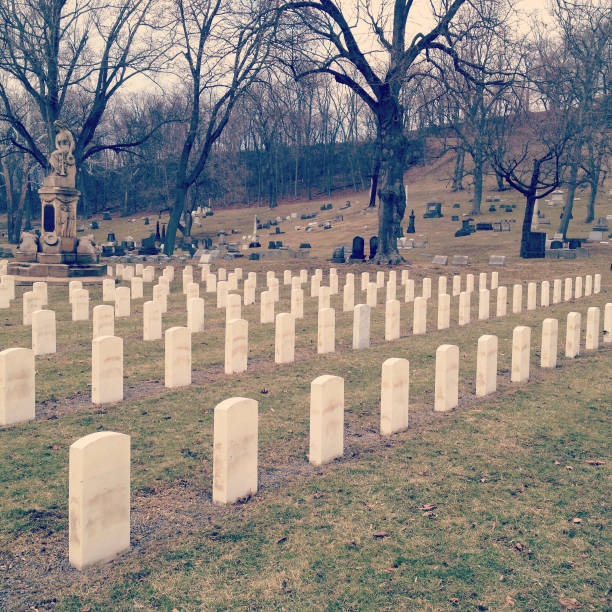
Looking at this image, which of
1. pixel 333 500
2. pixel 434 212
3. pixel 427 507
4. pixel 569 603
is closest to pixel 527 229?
pixel 434 212

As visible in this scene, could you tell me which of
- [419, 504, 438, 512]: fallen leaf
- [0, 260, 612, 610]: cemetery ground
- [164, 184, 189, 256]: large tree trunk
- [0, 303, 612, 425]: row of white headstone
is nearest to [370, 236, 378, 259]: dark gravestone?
[164, 184, 189, 256]: large tree trunk

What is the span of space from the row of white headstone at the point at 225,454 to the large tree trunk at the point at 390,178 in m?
17.8

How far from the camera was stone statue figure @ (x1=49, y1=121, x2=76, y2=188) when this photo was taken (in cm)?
2100

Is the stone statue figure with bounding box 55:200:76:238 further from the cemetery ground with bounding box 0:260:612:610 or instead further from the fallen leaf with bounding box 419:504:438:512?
the fallen leaf with bounding box 419:504:438:512

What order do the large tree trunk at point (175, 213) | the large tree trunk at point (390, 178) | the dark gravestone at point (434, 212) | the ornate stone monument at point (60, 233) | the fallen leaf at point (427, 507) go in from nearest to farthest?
the fallen leaf at point (427, 507)
the ornate stone monument at point (60, 233)
the large tree trunk at point (390, 178)
the large tree trunk at point (175, 213)
the dark gravestone at point (434, 212)

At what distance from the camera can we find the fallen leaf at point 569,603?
3506 millimetres

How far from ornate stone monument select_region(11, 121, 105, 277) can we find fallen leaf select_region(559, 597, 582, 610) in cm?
1916

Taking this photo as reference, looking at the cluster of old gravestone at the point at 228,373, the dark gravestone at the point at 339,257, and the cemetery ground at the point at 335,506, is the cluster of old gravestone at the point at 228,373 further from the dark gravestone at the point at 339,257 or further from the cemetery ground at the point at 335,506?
the dark gravestone at the point at 339,257

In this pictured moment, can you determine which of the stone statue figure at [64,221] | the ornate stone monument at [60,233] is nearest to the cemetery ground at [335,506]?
the ornate stone monument at [60,233]

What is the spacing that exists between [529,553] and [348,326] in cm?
906

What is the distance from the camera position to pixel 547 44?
42.4m

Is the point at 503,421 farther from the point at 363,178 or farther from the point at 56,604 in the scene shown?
the point at 363,178

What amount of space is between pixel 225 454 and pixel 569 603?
90.0 inches

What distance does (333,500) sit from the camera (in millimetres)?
4773
